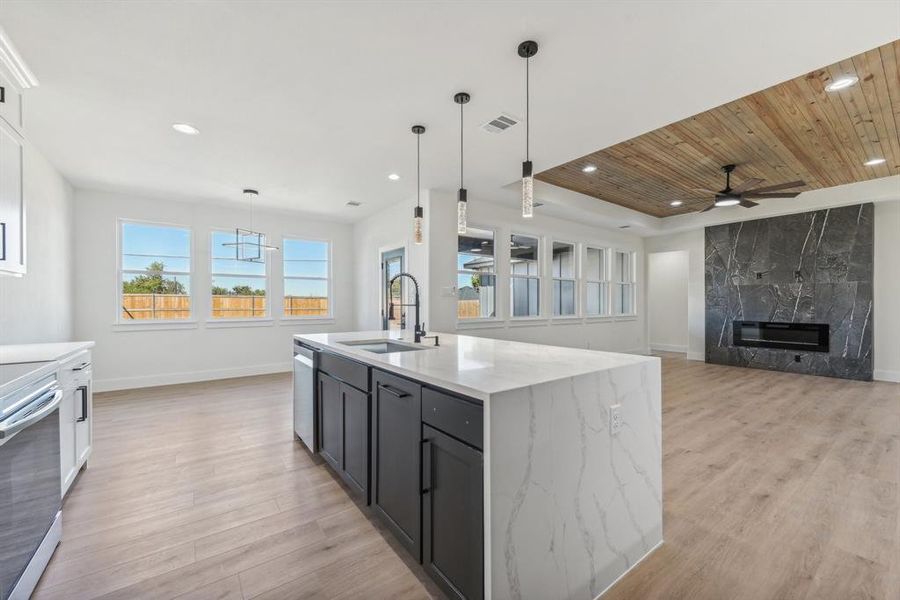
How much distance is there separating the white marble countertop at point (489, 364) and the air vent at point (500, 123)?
1.83 m

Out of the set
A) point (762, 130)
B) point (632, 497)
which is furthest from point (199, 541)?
point (762, 130)

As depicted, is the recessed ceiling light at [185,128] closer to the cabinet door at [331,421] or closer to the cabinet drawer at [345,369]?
the cabinet drawer at [345,369]

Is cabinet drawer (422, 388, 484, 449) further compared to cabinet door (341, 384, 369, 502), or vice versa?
cabinet door (341, 384, 369, 502)

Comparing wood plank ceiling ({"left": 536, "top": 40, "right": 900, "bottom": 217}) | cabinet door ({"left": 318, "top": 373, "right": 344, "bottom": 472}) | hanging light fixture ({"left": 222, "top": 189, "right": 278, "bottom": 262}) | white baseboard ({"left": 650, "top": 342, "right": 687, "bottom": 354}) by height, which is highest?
wood plank ceiling ({"left": 536, "top": 40, "right": 900, "bottom": 217})

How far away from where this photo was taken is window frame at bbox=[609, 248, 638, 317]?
7.93 meters

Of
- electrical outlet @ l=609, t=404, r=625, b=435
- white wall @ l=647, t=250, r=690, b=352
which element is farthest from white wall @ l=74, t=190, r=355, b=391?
white wall @ l=647, t=250, r=690, b=352

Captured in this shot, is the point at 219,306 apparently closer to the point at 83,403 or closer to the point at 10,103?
the point at 83,403

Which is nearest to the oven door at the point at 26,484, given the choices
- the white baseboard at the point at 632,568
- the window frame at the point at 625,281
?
the white baseboard at the point at 632,568

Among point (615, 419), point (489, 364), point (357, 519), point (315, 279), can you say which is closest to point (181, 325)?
point (315, 279)

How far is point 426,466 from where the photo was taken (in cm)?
160

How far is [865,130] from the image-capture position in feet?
12.4

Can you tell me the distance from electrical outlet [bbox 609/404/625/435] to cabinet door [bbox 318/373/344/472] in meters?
1.59

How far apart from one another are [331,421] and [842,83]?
4.55 metres

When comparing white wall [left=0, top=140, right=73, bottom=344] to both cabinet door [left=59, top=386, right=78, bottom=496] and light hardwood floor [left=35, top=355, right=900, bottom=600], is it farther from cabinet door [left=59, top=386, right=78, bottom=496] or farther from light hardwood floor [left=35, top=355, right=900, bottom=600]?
cabinet door [left=59, top=386, right=78, bottom=496]
